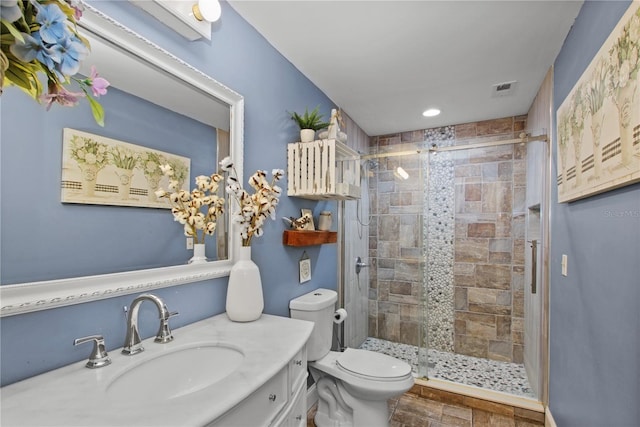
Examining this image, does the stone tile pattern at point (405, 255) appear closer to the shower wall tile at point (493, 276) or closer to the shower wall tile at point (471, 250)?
the shower wall tile at point (471, 250)

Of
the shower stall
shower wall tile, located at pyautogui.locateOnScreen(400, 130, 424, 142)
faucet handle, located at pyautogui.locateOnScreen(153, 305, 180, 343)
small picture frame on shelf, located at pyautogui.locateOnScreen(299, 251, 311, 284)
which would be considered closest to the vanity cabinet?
faucet handle, located at pyautogui.locateOnScreen(153, 305, 180, 343)

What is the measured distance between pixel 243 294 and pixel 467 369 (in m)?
2.31

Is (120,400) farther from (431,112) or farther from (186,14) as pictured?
(431,112)

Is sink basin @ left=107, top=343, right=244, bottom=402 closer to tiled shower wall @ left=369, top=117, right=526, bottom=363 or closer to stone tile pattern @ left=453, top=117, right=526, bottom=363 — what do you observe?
tiled shower wall @ left=369, top=117, right=526, bottom=363

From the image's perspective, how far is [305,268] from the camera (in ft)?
6.99

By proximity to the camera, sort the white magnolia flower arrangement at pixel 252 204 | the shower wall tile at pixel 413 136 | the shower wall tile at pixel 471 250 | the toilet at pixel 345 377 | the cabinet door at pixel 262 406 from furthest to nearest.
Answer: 1. the shower wall tile at pixel 413 136
2. the shower wall tile at pixel 471 250
3. the toilet at pixel 345 377
4. the white magnolia flower arrangement at pixel 252 204
5. the cabinet door at pixel 262 406

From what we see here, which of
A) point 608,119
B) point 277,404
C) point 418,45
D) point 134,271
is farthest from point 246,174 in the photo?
point 608,119

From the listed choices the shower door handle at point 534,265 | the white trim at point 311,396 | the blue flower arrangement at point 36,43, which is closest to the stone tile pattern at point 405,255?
the shower door handle at point 534,265

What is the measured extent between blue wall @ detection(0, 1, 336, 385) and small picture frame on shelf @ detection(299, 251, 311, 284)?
0.05 m

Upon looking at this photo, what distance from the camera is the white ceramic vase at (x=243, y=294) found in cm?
131

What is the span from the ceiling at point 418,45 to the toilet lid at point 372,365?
179 cm

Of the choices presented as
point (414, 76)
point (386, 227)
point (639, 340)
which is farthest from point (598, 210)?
point (386, 227)

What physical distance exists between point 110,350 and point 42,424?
379mm

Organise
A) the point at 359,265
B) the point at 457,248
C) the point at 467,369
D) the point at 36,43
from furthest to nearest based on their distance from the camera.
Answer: the point at 457,248, the point at 359,265, the point at 467,369, the point at 36,43
